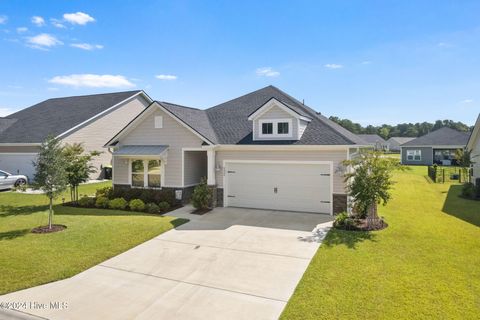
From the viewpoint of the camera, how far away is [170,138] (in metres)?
16.9

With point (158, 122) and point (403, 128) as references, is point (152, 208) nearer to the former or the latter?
point (158, 122)

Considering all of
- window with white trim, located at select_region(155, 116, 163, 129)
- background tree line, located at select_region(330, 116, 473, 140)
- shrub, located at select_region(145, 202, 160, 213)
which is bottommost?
shrub, located at select_region(145, 202, 160, 213)

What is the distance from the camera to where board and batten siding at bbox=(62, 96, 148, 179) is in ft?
88.1

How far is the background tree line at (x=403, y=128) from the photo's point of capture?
120875mm

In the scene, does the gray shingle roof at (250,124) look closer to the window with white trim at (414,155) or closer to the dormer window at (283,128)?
the dormer window at (283,128)

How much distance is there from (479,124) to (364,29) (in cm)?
1288

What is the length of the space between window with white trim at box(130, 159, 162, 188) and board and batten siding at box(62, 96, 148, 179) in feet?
29.1

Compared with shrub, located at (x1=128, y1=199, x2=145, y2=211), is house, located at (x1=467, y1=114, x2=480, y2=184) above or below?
above

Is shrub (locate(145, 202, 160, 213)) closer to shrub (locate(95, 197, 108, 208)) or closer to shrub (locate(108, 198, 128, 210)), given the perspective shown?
shrub (locate(108, 198, 128, 210))

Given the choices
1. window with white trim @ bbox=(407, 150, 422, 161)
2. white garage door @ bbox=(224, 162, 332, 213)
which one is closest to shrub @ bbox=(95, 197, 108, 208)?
white garage door @ bbox=(224, 162, 332, 213)

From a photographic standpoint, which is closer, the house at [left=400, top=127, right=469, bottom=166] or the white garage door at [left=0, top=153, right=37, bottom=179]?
the white garage door at [left=0, top=153, right=37, bottom=179]

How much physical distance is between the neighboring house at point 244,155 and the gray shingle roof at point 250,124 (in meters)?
0.06

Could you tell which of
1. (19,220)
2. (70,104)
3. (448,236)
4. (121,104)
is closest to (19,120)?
(70,104)

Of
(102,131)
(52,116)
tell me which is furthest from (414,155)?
(52,116)
